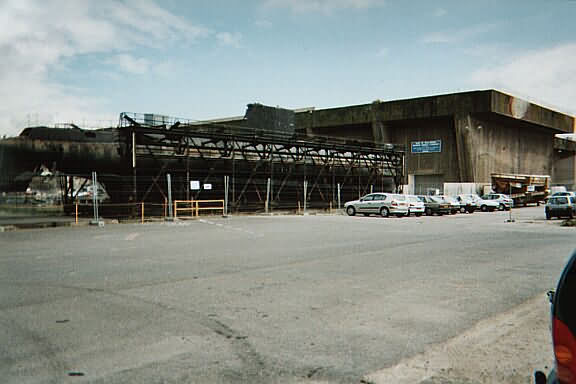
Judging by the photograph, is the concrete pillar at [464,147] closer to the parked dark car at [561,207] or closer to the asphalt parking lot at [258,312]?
the parked dark car at [561,207]

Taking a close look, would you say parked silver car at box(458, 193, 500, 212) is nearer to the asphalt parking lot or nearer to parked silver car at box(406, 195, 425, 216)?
parked silver car at box(406, 195, 425, 216)

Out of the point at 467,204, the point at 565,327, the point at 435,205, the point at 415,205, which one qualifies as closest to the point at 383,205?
the point at 415,205

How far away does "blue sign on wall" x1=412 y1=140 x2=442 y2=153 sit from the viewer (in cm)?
5877

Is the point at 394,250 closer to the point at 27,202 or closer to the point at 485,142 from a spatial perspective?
the point at 27,202

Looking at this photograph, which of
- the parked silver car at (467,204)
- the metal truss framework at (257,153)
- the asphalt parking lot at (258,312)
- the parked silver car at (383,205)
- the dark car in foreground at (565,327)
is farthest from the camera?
the parked silver car at (467,204)

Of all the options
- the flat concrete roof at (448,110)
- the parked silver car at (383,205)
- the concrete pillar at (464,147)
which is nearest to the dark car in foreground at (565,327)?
the parked silver car at (383,205)

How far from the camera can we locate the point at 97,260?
10.9 meters

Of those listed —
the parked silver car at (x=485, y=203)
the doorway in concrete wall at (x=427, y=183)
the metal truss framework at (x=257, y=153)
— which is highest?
the metal truss framework at (x=257, y=153)

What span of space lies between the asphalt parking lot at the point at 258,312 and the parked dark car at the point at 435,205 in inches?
926

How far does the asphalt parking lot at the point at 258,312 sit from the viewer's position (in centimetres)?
433

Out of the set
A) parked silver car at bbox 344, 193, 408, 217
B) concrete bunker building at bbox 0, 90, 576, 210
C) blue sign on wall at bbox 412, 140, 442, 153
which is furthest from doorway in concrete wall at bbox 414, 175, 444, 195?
parked silver car at bbox 344, 193, 408, 217

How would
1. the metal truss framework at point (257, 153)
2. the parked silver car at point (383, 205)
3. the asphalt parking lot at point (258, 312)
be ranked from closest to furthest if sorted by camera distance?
the asphalt parking lot at point (258, 312), the metal truss framework at point (257, 153), the parked silver car at point (383, 205)

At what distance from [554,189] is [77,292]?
67.9 meters

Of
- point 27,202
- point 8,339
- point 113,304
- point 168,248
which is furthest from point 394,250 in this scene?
point 27,202
